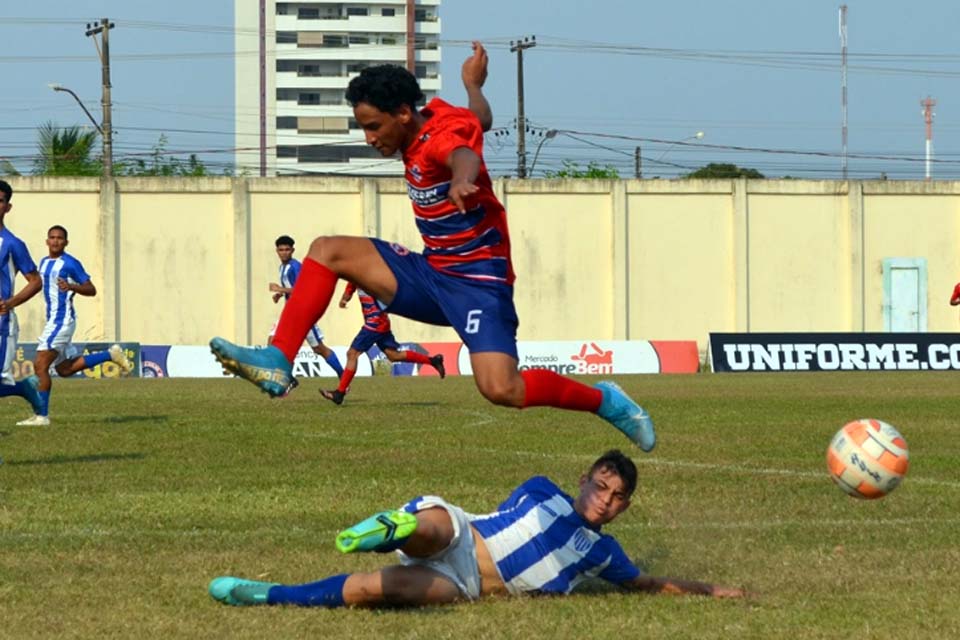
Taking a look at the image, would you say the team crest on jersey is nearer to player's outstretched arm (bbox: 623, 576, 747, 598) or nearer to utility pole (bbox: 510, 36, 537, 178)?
player's outstretched arm (bbox: 623, 576, 747, 598)

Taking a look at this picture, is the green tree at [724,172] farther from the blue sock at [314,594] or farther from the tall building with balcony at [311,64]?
the blue sock at [314,594]

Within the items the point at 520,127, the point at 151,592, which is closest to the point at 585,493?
the point at 151,592

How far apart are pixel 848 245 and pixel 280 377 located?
42712 mm

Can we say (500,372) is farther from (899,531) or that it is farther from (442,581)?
(899,531)

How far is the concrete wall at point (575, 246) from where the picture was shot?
45219mm

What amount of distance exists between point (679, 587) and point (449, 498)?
3.72m

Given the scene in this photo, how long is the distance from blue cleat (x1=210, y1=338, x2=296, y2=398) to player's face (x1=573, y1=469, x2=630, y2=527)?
163 centimetres

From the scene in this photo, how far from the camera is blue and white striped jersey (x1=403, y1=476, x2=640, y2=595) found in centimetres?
704

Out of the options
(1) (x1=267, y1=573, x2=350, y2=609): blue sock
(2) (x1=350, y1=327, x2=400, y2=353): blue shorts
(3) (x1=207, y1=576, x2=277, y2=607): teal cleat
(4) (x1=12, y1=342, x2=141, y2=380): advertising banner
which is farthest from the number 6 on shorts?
Result: (4) (x1=12, y1=342, x2=141, y2=380): advertising banner

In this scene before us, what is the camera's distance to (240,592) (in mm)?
6887

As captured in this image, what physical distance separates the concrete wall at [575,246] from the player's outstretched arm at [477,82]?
3681 centimetres

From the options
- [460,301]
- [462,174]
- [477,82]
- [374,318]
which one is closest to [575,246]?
[374,318]

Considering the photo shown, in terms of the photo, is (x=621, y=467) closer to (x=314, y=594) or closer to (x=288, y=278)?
(x=314, y=594)

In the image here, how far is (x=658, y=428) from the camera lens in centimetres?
1738
